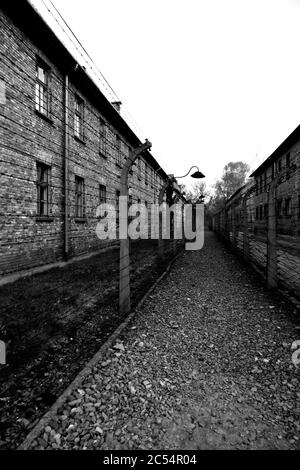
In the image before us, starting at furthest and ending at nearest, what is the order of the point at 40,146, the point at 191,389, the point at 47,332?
the point at 40,146 → the point at 47,332 → the point at 191,389

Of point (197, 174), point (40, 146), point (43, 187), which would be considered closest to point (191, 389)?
point (43, 187)

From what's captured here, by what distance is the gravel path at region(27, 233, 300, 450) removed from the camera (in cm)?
174

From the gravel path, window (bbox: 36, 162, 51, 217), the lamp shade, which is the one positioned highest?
the lamp shade

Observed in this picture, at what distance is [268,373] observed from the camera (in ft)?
8.21

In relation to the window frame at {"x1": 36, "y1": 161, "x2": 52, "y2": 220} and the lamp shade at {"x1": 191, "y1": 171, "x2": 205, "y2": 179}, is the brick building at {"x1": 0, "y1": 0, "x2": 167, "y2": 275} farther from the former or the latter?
the lamp shade at {"x1": 191, "y1": 171, "x2": 205, "y2": 179}

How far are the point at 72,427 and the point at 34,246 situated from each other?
625 centimetres

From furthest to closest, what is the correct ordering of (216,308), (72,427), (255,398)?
1. (216,308)
2. (255,398)
3. (72,427)

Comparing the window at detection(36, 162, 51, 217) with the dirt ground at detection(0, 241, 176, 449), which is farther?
the window at detection(36, 162, 51, 217)

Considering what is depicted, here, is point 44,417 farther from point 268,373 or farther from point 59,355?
point 268,373

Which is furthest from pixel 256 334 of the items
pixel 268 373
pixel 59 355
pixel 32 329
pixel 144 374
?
pixel 32 329

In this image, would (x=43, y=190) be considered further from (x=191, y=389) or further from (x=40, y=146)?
(x=191, y=389)

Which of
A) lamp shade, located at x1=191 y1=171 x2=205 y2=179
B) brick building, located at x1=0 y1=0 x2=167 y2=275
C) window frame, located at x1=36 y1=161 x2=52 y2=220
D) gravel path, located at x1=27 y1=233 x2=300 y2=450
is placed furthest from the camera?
lamp shade, located at x1=191 y1=171 x2=205 y2=179

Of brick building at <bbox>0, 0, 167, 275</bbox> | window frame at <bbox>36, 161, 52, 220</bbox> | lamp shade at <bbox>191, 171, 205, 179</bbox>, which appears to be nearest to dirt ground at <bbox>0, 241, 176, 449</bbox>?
brick building at <bbox>0, 0, 167, 275</bbox>

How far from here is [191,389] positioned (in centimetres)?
226
